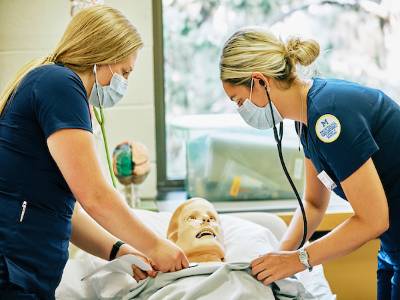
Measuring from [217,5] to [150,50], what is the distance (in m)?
0.52

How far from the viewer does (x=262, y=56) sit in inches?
71.9

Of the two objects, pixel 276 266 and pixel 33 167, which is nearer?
pixel 33 167

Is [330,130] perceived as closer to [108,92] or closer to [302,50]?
[302,50]

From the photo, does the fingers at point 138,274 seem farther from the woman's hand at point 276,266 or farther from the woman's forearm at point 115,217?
the woman's hand at point 276,266

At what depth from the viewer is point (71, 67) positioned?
1783 millimetres

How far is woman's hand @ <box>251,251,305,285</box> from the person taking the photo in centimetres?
185

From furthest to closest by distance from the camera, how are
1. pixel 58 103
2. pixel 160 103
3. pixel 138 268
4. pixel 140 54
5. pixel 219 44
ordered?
pixel 219 44, pixel 160 103, pixel 140 54, pixel 138 268, pixel 58 103

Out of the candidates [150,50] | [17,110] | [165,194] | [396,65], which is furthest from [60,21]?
[396,65]

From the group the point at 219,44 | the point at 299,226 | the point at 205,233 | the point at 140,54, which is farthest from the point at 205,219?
the point at 219,44

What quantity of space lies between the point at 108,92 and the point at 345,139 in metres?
0.68

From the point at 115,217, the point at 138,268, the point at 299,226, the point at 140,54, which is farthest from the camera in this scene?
the point at 140,54

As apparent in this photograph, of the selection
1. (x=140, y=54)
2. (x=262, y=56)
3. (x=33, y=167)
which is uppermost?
(x=262, y=56)

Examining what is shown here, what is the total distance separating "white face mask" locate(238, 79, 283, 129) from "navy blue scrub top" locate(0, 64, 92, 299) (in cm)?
48

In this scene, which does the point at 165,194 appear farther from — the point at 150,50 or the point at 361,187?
the point at 361,187
